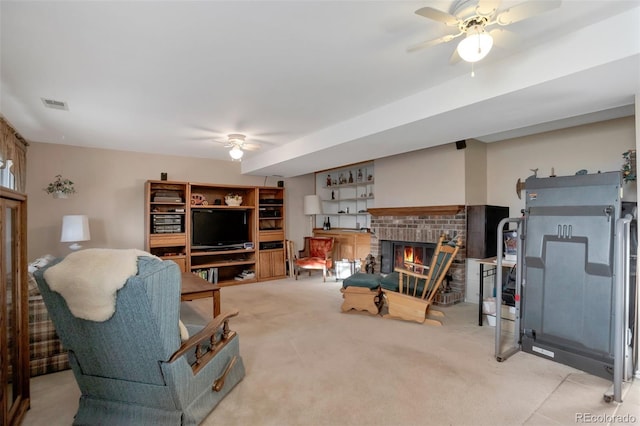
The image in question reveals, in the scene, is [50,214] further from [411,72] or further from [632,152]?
[632,152]

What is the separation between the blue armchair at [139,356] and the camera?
1580mm

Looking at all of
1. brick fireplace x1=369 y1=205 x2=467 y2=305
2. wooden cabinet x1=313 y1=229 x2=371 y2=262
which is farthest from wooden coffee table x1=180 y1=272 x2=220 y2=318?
wooden cabinet x1=313 y1=229 x2=371 y2=262

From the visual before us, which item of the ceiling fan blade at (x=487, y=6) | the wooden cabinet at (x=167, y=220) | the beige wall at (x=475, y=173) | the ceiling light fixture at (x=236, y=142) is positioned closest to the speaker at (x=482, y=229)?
the beige wall at (x=475, y=173)

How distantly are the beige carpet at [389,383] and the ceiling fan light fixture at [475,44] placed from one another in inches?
84.6

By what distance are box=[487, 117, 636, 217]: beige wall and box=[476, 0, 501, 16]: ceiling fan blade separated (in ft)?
10.4

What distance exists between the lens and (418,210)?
5000 mm

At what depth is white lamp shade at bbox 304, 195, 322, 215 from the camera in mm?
6773

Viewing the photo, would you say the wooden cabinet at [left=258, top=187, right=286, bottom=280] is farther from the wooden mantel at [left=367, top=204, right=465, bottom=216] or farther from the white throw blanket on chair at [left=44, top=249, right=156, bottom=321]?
the white throw blanket on chair at [left=44, top=249, right=156, bottom=321]

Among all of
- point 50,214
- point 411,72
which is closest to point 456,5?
point 411,72

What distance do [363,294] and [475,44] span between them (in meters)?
3.03

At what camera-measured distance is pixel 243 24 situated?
6.27 feet

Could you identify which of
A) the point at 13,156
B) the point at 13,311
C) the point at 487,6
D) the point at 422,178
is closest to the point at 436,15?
the point at 487,6

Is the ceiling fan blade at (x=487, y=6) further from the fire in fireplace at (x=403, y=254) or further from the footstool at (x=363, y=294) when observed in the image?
the fire in fireplace at (x=403, y=254)

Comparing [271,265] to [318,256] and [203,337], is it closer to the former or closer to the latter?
[318,256]
